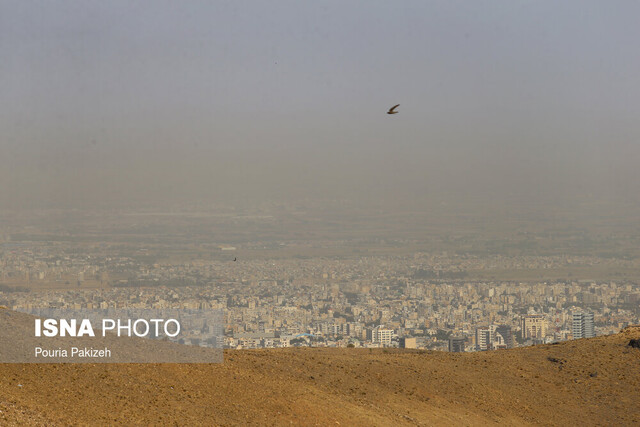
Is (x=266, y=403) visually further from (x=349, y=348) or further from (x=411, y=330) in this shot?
(x=411, y=330)

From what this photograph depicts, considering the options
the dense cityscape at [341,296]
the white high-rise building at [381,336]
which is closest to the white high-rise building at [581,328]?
the dense cityscape at [341,296]

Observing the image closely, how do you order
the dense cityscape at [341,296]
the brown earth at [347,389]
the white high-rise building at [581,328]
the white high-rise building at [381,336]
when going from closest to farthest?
the brown earth at [347,389], the white high-rise building at [381,336], the white high-rise building at [581,328], the dense cityscape at [341,296]

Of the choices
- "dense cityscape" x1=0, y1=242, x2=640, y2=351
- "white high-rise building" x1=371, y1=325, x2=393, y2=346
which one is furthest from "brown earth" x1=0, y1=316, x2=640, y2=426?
"white high-rise building" x1=371, y1=325, x2=393, y2=346

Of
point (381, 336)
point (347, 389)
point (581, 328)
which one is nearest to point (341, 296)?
point (381, 336)

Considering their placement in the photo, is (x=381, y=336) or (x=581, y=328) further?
(x=581, y=328)

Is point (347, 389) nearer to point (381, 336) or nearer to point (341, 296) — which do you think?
point (381, 336)

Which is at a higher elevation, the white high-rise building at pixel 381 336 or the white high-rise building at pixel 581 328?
the white high-rise building at pixel 381 336

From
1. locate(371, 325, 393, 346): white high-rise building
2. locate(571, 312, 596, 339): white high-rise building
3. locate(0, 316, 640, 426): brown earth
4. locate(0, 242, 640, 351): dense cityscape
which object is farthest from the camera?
locate(0, 242, 640, 351): dense cityscape

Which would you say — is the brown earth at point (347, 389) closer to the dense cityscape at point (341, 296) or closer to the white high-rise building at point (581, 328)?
the dense cityscape at point (341, 296)

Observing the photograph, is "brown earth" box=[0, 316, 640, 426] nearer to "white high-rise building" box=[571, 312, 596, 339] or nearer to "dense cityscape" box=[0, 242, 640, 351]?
"dense cityscape" box=[0, 242, 640, 351]
